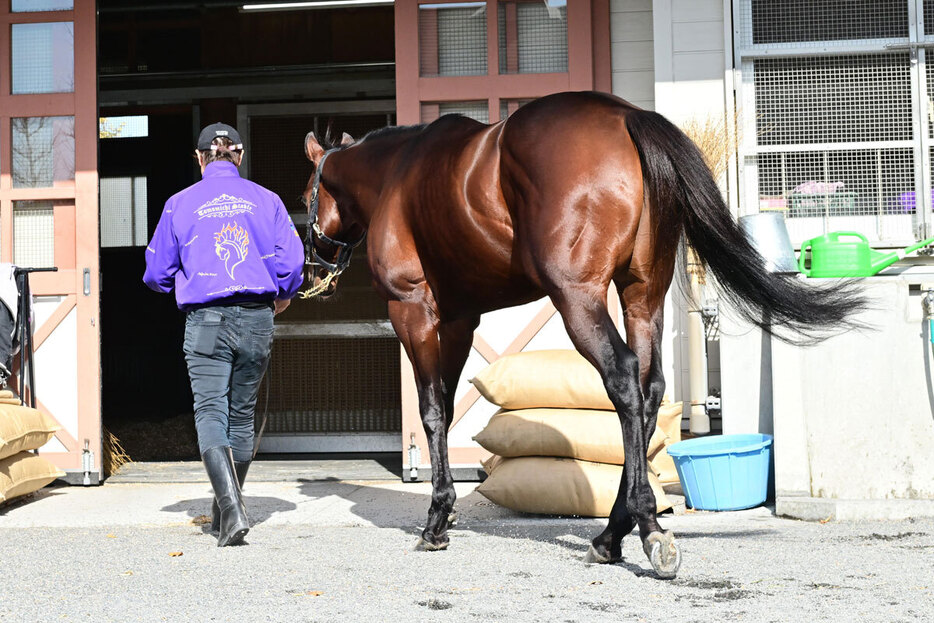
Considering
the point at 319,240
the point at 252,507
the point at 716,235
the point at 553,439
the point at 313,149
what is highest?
the point at 313,149

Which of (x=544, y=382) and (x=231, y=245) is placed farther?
(x=544, y=382)

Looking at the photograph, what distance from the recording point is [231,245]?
13.4ft

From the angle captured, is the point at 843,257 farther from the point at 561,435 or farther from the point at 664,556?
the point at 664,556

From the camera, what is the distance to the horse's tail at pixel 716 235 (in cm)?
343

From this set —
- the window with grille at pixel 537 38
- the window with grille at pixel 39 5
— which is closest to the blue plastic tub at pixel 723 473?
the window with grille at pixel 537 38

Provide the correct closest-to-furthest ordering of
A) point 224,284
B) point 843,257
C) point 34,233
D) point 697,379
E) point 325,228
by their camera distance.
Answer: point 224,284, point 325,228, point 843,257, point 697,379, point 34,233

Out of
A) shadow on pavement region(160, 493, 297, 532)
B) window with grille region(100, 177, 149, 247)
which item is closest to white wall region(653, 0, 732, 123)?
shadow on pavement region(160, 493, 297, 532)

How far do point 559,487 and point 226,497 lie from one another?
1.45 m

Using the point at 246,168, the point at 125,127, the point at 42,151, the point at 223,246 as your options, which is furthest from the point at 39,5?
the point at 125,127

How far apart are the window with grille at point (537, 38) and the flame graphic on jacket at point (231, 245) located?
2.53 m

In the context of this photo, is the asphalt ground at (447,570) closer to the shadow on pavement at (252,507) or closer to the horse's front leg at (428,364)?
the shadow on pavement at (252,507)

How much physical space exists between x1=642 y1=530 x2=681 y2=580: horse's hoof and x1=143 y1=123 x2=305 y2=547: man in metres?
1.57

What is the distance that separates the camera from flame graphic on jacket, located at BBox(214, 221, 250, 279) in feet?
13.3

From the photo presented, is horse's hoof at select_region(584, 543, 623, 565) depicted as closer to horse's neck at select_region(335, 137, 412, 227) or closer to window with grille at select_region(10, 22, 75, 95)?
horse's neck at select_region(335, 137, 412, 227)
